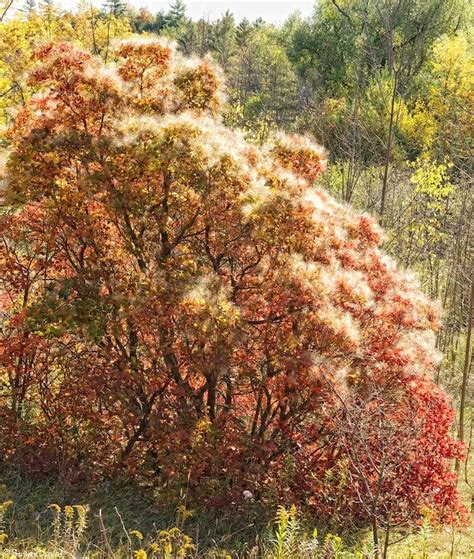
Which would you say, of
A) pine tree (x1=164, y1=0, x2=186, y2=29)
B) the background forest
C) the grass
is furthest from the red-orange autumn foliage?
pine tree (x1=164, y1=0, x2=186, y2=29)

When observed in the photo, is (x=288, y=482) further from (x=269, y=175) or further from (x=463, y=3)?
(x=463, y=3)

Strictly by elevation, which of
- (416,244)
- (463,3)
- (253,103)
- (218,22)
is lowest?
(416,244)

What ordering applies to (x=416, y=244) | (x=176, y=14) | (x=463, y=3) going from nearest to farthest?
(x=416, y=244)
(x=463, y=3)
(x=176, y=14)

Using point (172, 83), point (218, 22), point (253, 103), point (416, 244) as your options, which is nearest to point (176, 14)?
point (218, 22)

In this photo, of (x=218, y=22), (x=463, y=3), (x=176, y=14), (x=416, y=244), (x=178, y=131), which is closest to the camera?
(x=178, y=131)

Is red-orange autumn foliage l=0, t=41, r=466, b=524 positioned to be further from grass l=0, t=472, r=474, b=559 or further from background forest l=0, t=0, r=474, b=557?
background forest l=0, t=0, r=474, b=557

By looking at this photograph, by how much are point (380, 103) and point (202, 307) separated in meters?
18.8

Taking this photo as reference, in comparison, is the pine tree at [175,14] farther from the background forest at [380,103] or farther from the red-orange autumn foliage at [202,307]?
the red-orange autumn foliage at [202,307]

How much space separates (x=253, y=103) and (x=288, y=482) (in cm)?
2908

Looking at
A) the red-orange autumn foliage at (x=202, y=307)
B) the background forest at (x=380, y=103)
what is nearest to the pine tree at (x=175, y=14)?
the background forest at (x=380, y=103)

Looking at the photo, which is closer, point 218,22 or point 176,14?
point 218,22

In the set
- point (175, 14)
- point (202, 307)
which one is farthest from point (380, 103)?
point (175, 14)

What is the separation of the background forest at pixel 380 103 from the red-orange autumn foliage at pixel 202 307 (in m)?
0.75

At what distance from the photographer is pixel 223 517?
660 centimetres
